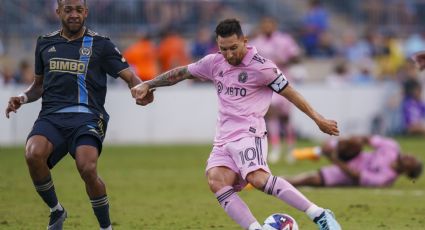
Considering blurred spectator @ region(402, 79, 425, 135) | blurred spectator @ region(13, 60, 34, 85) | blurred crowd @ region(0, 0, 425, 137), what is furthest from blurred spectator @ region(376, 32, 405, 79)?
blurred spectator @ region(13, 60, 34, 85)

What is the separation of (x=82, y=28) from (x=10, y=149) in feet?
45.8

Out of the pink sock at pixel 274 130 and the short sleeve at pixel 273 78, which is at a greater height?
the short sleeve at pixel 273 78

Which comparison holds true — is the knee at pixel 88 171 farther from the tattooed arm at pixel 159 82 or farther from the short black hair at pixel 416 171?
the short black hair at pixel 416 171

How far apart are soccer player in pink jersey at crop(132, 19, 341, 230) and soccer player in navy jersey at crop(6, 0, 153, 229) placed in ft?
1.46

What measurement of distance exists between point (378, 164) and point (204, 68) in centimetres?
669

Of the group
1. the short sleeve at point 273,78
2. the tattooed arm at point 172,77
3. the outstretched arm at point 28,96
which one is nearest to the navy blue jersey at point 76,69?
the outstretched arm at point 28,96

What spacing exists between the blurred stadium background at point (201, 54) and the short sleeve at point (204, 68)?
8.99 m

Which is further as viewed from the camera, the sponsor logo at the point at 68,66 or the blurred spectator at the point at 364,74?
the blurred spectator at the point at 364,74

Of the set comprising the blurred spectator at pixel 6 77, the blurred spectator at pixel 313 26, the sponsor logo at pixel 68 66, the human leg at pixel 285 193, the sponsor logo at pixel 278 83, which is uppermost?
the blurred spectator at pixel 313 26

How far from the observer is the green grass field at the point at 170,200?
12.5 meters

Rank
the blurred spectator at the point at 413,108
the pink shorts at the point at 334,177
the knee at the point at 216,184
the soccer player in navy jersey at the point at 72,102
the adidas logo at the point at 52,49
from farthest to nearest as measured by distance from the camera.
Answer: the blurred spectator at the point at 413,108 < the pink shorts at the point at 334,177 < the adidas logo at the point at 52,49 < the soccer player in navy jersey at the point at 72,102 < the knee at the point at 216,184

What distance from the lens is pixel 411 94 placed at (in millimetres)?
28406

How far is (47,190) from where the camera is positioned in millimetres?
10633

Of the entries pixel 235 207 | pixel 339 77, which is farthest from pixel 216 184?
pixel 339 77
